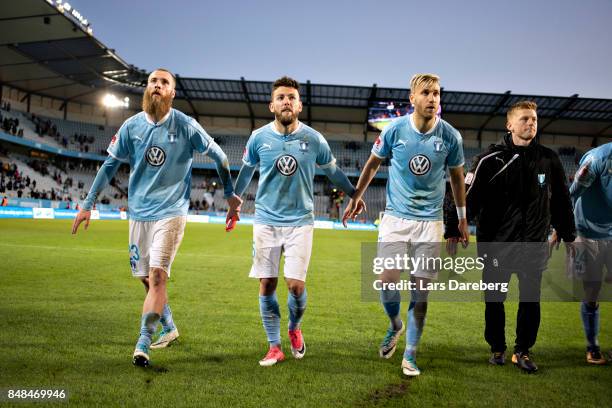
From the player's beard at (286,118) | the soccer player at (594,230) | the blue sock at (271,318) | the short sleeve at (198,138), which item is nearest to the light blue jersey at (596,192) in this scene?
the soccer player at (594,230)

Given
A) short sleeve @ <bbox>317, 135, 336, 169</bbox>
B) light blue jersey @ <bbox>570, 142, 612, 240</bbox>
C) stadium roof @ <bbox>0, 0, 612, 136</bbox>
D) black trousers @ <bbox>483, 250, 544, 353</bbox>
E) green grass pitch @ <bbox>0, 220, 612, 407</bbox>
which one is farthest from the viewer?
stadium roof @ <bbox>0, 0, 612, 136</bbox>

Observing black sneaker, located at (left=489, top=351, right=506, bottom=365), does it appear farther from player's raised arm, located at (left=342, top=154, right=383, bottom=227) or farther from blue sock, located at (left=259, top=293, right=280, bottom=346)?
blue sock, located at (left=259, top=293, right=280, bottom=346)

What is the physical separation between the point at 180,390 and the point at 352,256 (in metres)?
11.6

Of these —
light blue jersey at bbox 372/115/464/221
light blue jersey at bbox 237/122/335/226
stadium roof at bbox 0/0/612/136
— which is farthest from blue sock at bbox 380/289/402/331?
stadium roof at bbox 0/0/612/136

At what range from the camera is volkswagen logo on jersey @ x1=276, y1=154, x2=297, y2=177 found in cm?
421

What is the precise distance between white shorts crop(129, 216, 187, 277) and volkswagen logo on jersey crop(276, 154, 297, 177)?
1071 mm

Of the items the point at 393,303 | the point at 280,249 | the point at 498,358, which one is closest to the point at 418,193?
the point at 393,303

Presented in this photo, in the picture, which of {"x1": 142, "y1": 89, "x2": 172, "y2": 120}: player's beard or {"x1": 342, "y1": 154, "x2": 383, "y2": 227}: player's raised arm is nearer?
{"x1": 142, "y1": 89, "x2": 172, "y2": 120}: player's beard

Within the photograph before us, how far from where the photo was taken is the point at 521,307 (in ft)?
13.4

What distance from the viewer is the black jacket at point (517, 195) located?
4.14 meters

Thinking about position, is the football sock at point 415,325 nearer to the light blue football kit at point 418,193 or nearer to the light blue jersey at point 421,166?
the light blue football kit at point 418,193

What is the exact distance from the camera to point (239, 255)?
13383 mm

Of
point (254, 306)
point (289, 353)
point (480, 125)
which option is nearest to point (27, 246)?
point (254, 306)

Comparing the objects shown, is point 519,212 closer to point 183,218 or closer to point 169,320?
point 183,218
